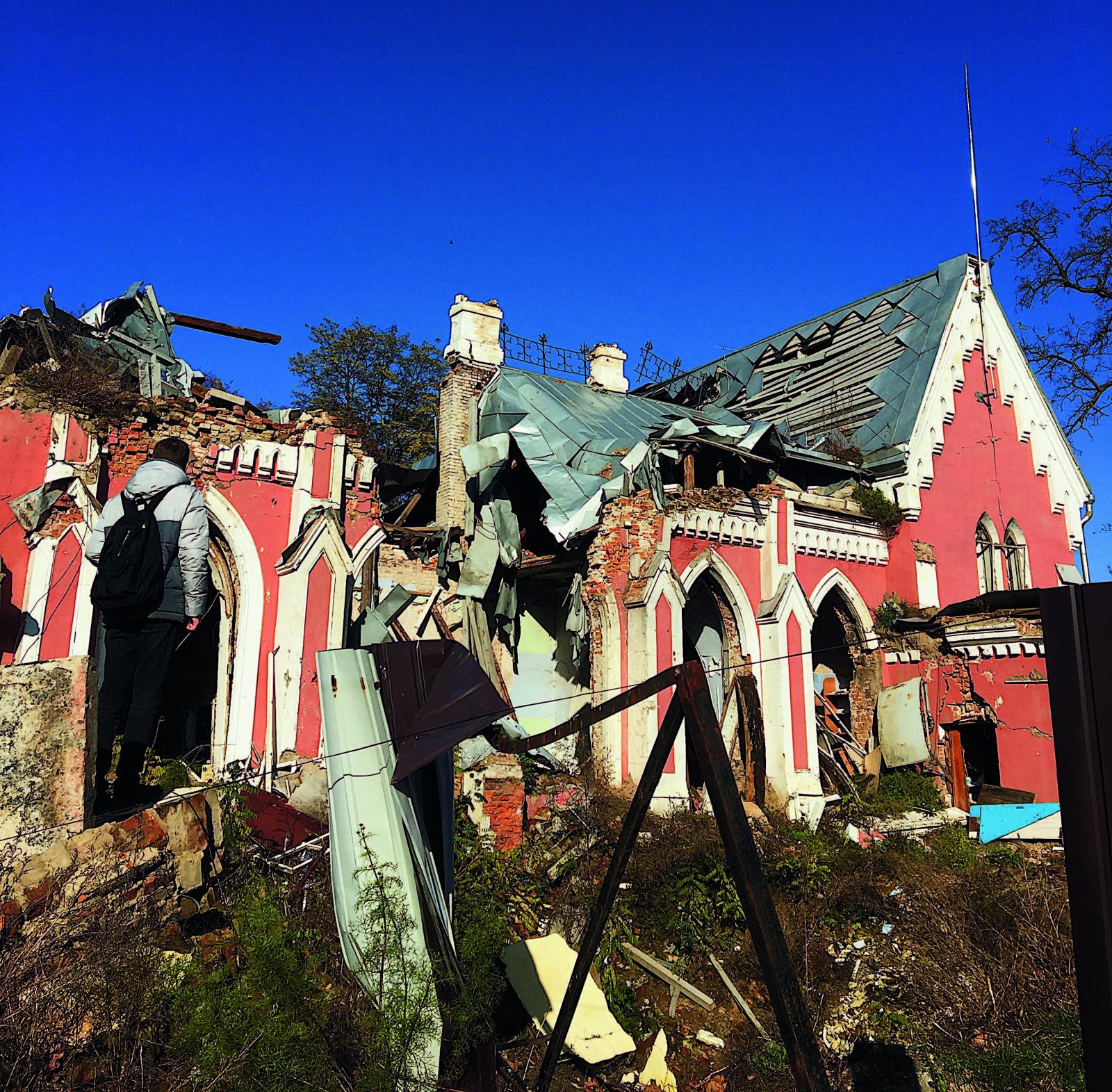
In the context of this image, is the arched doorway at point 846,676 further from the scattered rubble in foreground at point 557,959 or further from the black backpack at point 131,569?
the black backpack at point 131,569

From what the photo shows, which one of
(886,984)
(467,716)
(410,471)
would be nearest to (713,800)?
(467,716)

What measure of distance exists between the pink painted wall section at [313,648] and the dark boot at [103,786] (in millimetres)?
3332

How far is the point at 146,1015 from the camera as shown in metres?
5.13

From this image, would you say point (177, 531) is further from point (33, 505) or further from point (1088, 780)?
point (1088, 780)

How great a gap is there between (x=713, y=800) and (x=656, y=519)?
10.5 m

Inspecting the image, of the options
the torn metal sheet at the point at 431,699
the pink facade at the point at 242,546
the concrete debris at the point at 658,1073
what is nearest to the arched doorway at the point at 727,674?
the pink facade at the point at 242,546

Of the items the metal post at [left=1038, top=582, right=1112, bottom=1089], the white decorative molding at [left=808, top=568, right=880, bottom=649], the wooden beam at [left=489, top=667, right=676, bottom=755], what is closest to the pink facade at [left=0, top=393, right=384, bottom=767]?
the wooden beam at [left=489, top=667, right=676, bottom=755]

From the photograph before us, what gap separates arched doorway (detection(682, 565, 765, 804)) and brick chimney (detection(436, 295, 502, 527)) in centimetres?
493

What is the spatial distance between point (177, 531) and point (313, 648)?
4.24m

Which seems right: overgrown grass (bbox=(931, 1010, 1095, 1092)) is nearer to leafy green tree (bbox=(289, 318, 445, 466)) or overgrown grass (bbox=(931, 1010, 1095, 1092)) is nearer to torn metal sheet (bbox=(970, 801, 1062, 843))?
torn metal sheet (bbox=(970, 801, 1062, 843))

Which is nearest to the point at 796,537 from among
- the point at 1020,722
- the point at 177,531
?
the point at 1020,722

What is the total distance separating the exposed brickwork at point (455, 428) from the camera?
1906cm

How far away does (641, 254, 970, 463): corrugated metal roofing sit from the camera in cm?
1975

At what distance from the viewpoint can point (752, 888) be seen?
4.21 m
